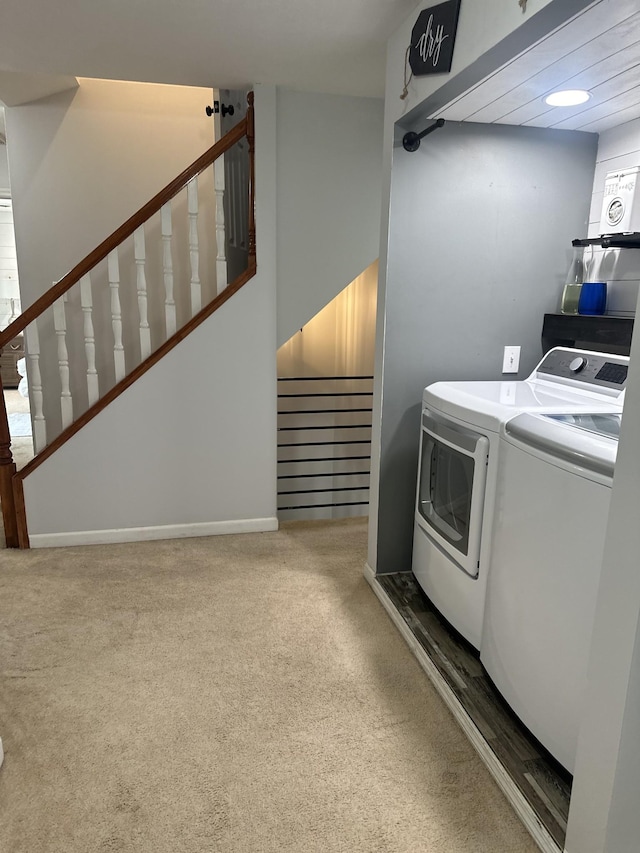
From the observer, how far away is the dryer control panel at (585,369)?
2.06m

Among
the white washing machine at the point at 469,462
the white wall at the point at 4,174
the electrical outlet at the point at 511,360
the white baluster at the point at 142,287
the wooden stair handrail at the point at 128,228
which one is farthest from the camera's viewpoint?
the white wall at the point at 4,174

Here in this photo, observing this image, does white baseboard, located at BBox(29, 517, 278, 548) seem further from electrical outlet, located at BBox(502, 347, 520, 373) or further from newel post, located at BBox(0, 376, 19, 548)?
electrical outlet, located at BBox(502, 347, 520, 373)

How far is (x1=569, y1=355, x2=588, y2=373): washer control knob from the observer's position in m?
2.24

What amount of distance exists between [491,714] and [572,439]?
3.13ft

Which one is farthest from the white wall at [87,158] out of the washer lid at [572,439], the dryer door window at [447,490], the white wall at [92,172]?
the washer lid at [572,439]

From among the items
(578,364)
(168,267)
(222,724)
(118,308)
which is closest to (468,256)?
(578,364)

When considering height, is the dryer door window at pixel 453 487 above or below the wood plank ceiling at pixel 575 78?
below

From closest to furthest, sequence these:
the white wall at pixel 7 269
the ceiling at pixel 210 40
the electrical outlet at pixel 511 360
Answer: the ceiling at pixel 210 40 < the electrical outlet at pixel 511 360 < the white wall at pixel 7 269

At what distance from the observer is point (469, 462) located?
1.99 m

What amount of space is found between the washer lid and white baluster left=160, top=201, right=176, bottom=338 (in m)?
1.96

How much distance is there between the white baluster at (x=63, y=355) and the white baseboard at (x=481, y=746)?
1.93 metres

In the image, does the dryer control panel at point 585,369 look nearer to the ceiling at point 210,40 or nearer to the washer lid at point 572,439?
the washer lid at point 572,439

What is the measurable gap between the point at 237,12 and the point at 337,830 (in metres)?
2.64

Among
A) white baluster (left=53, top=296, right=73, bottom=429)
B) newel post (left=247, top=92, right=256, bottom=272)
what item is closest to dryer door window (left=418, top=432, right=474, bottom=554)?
newel post (left=247, top=92, right=256, bottom=272)
